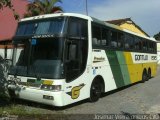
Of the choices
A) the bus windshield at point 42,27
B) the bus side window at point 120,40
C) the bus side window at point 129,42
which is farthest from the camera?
the bus side window at point 129,42

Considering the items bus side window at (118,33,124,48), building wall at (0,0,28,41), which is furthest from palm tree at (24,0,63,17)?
bus side window at (118,33,124,48)

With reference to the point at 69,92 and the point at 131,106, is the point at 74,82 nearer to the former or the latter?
the point at 69,92

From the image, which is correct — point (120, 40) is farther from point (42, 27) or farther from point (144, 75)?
point (144, 75)

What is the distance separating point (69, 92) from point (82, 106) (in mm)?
1449

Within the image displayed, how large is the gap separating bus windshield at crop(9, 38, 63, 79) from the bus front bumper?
52cm

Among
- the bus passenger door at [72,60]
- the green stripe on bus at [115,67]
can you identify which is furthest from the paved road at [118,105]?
the bus passenger door at [72,60]

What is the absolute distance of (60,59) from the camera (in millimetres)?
10266

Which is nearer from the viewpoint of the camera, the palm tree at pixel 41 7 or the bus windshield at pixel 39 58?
the bus windshield at pixel 39 58

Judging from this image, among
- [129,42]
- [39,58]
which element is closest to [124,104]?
[39,58]

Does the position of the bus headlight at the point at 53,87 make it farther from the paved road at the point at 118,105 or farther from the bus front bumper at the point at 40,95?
the paved road at the point at 118,105

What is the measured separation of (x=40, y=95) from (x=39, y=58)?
1288 mm

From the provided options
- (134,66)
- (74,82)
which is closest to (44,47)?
(74,82)

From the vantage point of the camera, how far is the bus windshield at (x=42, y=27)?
1069cm

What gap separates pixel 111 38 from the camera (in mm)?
14109
